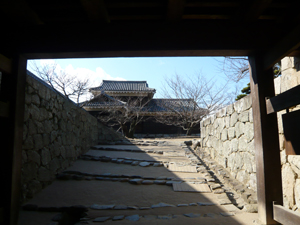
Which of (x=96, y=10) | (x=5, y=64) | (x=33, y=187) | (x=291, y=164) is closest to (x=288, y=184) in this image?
(x=291, y=164)

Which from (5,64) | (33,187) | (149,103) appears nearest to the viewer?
(5,64)

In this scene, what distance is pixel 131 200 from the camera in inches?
156

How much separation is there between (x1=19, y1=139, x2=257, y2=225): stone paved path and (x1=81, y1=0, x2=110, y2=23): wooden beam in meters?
2.61

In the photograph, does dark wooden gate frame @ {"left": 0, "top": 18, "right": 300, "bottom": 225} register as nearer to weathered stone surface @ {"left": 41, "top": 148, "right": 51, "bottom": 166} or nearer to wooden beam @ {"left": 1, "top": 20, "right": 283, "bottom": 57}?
wooden beam @ {"left": 1, "top": 20, "right": 283, "bottom": 57}

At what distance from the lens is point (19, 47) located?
2480 mm

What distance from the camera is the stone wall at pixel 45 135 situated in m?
3.79

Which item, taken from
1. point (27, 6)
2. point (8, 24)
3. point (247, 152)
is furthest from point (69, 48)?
point (247, 152)

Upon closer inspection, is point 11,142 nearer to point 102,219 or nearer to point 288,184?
point 102,219

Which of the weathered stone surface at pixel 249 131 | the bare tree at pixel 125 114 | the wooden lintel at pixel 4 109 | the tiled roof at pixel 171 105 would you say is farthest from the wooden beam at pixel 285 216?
the tiled roof at pixel 171 105

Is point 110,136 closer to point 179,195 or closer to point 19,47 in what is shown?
point 179,195

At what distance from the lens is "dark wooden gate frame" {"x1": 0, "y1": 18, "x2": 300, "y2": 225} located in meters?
2.36

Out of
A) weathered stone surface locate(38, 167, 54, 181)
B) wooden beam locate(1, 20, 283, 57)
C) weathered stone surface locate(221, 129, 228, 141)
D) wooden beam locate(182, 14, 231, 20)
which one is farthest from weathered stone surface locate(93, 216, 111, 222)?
weathered stone surface locate(221, 129, 228, 141)

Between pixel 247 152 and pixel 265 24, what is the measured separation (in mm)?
2674

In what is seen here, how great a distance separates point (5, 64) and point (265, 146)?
120 inches
